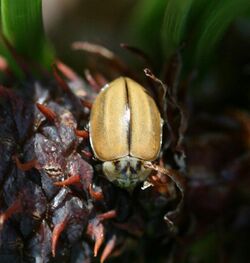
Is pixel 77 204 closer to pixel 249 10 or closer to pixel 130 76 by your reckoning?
pixel 130 76

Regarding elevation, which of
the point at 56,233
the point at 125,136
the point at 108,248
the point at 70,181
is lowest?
the point at 108,248

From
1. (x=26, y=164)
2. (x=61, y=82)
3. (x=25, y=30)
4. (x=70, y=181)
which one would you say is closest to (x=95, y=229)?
(x=70, y=181)

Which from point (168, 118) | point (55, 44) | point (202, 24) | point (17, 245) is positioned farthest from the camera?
point (55, 44)

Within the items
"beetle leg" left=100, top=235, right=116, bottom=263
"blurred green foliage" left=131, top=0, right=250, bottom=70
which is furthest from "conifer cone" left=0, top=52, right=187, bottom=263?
"blurred green foliage" left=131, top=0, right=250, bottom=70

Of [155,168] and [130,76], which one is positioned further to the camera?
[130,76]

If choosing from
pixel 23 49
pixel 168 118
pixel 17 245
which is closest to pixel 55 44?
pixel 23 49

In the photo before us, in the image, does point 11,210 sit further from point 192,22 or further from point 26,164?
point 192,22

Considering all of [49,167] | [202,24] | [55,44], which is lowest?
[55,44]

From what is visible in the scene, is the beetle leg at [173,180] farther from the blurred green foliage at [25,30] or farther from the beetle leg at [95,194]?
→ the blurred green foliage at [25,30]
